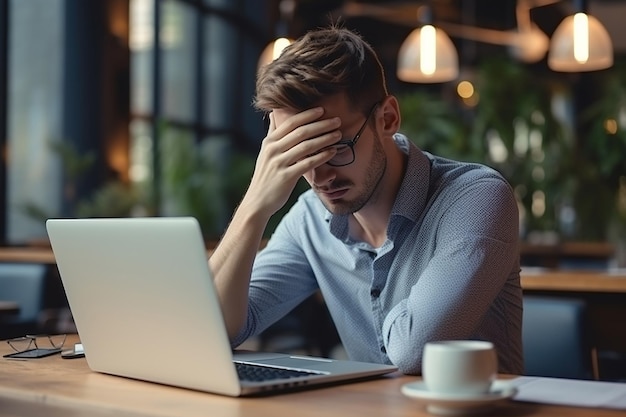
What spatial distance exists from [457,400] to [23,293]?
12.9 feet

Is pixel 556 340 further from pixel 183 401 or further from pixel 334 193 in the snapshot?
pixel 183 401

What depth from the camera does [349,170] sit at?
1.98m

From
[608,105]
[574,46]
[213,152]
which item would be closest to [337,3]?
[213,152]

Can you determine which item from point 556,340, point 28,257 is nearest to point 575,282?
point 556,340

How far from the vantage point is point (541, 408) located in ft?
4.36

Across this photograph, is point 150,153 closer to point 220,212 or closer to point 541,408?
point 220,212

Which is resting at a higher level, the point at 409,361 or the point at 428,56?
the point at 428,56

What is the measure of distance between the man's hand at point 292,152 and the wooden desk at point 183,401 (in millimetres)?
457

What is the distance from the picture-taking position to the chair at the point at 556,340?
7.72 ft

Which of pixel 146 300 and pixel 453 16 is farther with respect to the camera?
pixel 453 16

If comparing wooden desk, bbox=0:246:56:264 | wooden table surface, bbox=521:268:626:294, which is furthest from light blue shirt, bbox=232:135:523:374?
wooden desk, bbox=0:246:56:264

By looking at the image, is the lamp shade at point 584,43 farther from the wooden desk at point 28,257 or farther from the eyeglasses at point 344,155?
the eyeglasses at point 344,155

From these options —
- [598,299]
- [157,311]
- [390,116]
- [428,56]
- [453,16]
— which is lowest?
[598,299]

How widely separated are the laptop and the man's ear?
57 cm
